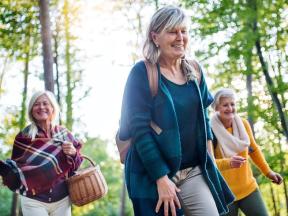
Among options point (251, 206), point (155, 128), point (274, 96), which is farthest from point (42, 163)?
point (274, 96)

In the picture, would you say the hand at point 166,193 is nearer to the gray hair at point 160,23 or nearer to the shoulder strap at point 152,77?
the shoulder strap at point 152,77

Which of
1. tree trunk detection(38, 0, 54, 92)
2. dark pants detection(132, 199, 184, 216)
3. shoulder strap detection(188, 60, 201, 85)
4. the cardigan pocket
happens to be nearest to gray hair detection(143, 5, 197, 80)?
shoulder strap detection(188, 60, 201, 85)

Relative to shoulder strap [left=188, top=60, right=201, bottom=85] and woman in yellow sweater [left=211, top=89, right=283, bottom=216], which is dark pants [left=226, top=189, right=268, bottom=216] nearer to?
woman in yellow sweater [left=211, top=89, right=283, bottom=216]

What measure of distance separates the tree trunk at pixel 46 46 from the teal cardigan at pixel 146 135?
6756mm

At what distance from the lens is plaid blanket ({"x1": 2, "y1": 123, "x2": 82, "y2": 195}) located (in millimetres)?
Result: 5004

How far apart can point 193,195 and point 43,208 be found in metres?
2.28

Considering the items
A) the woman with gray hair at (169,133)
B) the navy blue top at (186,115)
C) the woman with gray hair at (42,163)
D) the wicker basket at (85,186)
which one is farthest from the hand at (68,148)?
the navy blue top at (186,115)

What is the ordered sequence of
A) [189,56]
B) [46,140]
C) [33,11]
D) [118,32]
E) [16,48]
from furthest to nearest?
[118,32]
[16,48]
[33,11]
[46,140]
[189,56]

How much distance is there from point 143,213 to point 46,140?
2590 mm

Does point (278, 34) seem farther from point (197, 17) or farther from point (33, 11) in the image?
point (33, 11)

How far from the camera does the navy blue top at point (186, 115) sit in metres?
2.87

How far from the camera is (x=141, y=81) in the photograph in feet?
9.20

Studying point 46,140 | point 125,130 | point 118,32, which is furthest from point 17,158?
point 118,32

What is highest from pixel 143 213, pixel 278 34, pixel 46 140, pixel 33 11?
pixel 33 11
